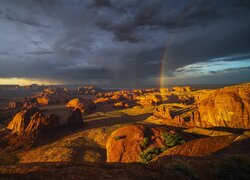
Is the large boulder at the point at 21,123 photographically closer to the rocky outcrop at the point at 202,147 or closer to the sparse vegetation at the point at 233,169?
the rocky outcrop at the point at 202,147

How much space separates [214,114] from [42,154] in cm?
2830

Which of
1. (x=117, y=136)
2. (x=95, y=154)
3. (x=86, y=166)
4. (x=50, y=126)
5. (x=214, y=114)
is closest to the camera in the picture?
(x=86, y=166)

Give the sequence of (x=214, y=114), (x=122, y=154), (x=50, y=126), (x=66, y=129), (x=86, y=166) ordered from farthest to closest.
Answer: (x=66, y=129) → (x=50, y=126) → (x=214, y=114) → (x=122, y=154) → (x=86, y=166)

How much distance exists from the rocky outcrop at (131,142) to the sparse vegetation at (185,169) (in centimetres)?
1009

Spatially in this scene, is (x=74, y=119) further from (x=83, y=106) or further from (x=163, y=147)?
(x=163, y=147)

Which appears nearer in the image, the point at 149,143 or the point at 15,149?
the point at 149,143

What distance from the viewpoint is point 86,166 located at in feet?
20.8

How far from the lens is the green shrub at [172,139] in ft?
57.9

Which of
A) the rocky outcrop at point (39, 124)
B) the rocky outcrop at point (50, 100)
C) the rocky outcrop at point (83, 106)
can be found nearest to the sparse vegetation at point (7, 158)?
the rocky outcrop at point (39, 124)

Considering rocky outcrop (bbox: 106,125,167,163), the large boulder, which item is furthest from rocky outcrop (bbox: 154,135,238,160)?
the large boulder

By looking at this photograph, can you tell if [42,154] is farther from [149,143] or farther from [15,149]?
[149,143]

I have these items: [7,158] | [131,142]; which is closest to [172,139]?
[131,142]

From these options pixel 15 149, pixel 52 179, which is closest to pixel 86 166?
pixel 52 179

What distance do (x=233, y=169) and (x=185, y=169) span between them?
2106 millimetres
